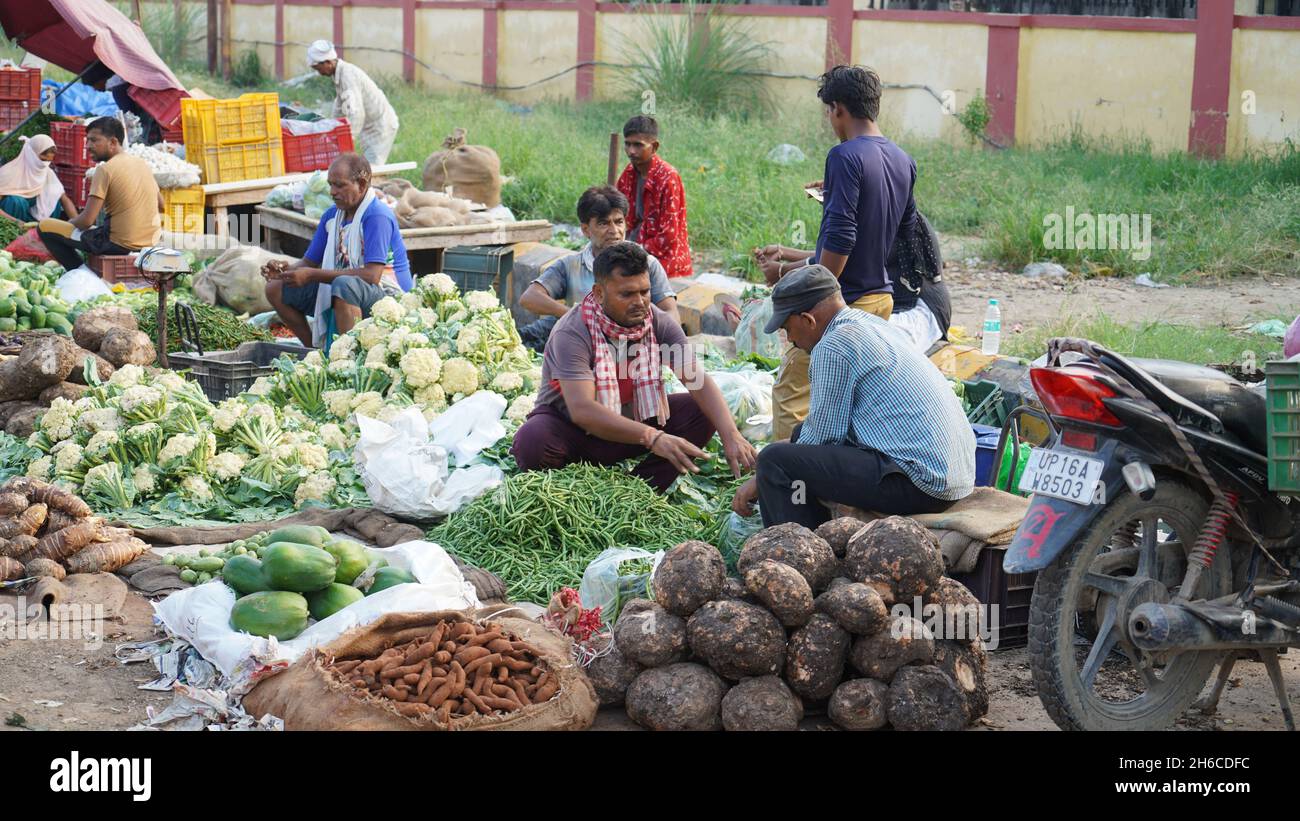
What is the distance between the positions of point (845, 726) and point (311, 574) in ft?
5.83

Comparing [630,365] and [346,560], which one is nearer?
[346,560]

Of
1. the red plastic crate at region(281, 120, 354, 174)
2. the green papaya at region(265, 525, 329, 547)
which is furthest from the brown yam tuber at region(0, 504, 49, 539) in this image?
the red plastic crate at region(281, 120, 354, 174)

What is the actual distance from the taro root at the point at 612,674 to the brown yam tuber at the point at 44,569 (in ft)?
7.47

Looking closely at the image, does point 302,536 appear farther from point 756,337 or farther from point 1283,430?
point 756,337

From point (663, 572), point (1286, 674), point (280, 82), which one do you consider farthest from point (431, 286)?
point (280, 82)

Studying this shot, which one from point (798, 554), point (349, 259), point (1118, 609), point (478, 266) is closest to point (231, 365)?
point (349, 259)

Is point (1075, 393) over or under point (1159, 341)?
over

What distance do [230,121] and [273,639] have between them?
31.2 ft

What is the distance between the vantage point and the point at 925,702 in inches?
156

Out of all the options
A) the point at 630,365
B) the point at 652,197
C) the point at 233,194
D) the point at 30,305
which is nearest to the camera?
the point at 630,365

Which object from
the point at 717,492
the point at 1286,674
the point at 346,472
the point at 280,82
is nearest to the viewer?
the point at 1286,674

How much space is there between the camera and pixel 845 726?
13.2ft

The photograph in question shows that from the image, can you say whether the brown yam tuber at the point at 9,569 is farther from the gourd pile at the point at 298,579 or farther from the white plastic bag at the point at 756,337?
the white plastic bag at the point at 756,337

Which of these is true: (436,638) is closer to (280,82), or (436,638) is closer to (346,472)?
(346,472)
